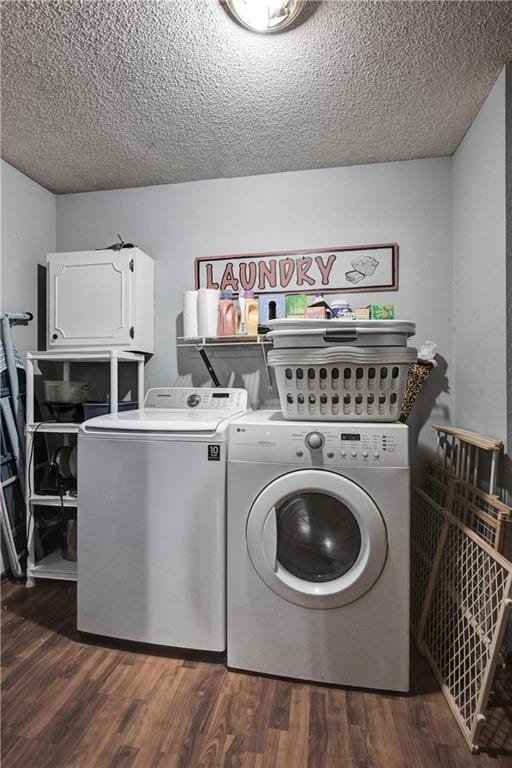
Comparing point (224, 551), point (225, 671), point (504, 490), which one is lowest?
point (225, 671)

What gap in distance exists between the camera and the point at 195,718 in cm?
140

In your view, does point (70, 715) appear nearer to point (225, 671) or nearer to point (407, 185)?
point (225, 671)

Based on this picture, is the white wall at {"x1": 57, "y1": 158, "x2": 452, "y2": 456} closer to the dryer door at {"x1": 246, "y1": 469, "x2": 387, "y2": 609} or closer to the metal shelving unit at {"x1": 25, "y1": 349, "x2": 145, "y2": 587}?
the metal shelving unit at {"x1": 25, "y1": 349, "x2": 145, "y2": 587}

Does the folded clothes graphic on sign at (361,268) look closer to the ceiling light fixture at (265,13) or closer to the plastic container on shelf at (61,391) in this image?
the ceiling light fixture at (265,13)

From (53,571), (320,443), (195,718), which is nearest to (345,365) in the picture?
(320,443)

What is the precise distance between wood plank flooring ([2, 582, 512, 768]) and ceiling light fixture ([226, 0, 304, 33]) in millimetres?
2370

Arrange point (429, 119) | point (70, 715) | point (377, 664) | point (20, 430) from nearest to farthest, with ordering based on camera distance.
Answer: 1. point (70, 715)
2. point (377, 664)
3. point (429, 119)
4. point (20, 430)

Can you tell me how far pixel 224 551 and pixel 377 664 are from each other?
0.69m

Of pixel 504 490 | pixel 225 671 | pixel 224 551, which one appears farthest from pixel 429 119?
pixel 225 671

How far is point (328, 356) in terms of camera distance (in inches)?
64.4

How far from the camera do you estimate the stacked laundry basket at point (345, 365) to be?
1620mm

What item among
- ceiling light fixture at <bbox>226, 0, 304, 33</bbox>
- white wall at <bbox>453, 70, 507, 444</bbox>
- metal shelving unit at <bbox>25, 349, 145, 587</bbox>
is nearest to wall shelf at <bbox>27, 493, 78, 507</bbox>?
metal shelving unit at <bbox>25, 349, 145, 587</bbox>

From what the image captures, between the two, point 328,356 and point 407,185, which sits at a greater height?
point 407,185

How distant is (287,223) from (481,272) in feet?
3.70
